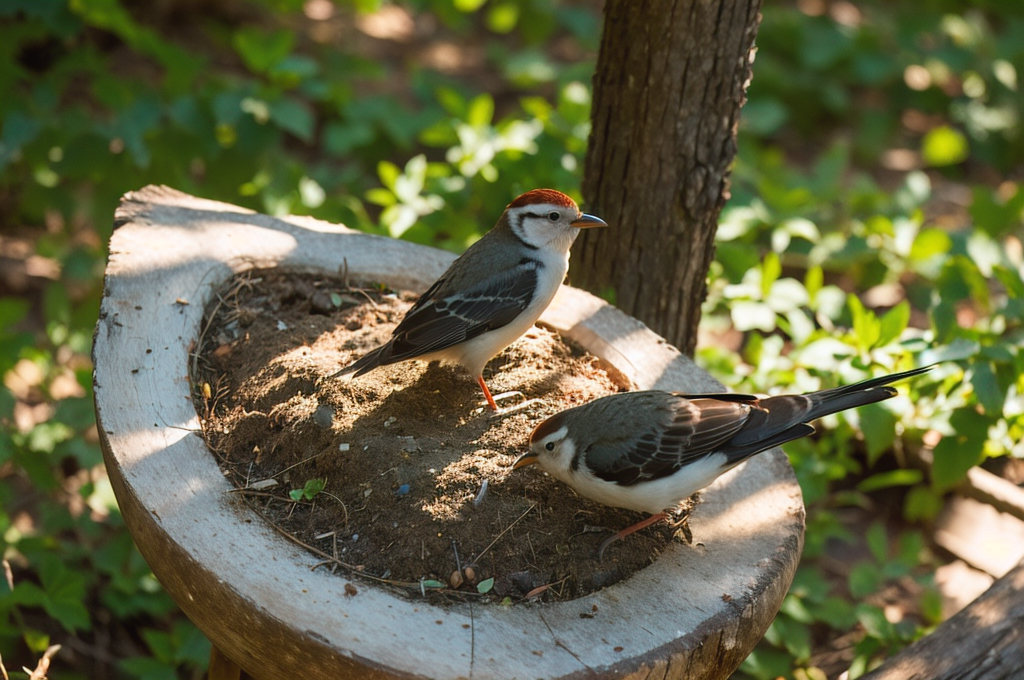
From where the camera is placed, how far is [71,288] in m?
6.21

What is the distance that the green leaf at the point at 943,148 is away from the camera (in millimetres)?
7676

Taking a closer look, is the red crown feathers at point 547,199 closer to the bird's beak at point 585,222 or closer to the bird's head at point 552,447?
the bird's beak at point 585,222

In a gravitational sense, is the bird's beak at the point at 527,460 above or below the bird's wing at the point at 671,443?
below

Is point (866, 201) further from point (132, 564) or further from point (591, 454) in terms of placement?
point (132, 564)

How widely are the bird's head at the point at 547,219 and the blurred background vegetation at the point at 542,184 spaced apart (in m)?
1.55

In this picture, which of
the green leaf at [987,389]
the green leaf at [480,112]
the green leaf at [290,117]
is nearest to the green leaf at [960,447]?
the green leaf at [987,389]

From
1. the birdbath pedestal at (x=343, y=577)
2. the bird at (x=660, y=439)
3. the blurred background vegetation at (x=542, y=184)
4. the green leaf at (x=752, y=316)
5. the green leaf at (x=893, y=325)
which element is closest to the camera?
the birdbath pedestal at (x=343, y=577)

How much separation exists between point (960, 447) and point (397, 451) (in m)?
2.83

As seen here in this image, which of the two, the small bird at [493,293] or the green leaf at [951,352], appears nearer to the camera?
the small bird at [493,293]

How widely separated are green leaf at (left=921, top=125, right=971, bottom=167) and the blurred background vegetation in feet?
0.08

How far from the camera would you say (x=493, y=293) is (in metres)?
3.36

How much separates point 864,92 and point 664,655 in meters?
7.87

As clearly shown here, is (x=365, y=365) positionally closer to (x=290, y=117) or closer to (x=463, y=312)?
(x=463, y=312)

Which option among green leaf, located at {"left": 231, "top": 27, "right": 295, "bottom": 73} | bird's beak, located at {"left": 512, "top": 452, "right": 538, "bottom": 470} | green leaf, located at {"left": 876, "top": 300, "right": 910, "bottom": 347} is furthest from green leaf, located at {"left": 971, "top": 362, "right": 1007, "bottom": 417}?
green leaf, located at {"left": 231, "top": 27, "right": 295, "bottom": 73}
